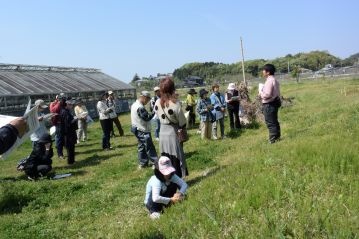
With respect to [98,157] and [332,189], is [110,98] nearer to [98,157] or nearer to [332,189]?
[98,157]

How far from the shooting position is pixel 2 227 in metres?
7.29

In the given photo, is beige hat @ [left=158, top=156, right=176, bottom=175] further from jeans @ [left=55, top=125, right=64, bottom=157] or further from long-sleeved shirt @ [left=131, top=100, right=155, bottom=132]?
jeans @ [left=55, top=125, right=64, bottom=157]

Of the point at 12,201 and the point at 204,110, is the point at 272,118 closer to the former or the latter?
the point at 204,110

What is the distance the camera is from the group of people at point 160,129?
6637mm

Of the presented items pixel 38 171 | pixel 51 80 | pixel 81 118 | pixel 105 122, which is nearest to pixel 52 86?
pixel 51 80

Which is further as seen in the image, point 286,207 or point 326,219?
point 286,207

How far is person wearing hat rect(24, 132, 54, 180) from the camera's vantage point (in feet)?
35.7

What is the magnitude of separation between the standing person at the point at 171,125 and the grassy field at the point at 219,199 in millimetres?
594

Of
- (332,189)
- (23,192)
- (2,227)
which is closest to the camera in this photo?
(332,189)

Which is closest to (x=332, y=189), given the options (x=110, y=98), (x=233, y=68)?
(x=110, y=98)

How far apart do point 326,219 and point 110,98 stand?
15.0 metres

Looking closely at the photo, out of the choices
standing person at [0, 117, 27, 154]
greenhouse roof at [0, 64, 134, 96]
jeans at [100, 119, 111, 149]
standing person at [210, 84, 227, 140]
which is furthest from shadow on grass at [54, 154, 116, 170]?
greenhouse roof at [0, 64, 134, 96]

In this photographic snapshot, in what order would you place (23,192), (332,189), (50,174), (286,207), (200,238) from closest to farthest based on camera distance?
1. (200,238)
2. (286,207)
3. (332,189)
4. (23,192)
5. (50,174)

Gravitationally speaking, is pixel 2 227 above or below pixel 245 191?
below
